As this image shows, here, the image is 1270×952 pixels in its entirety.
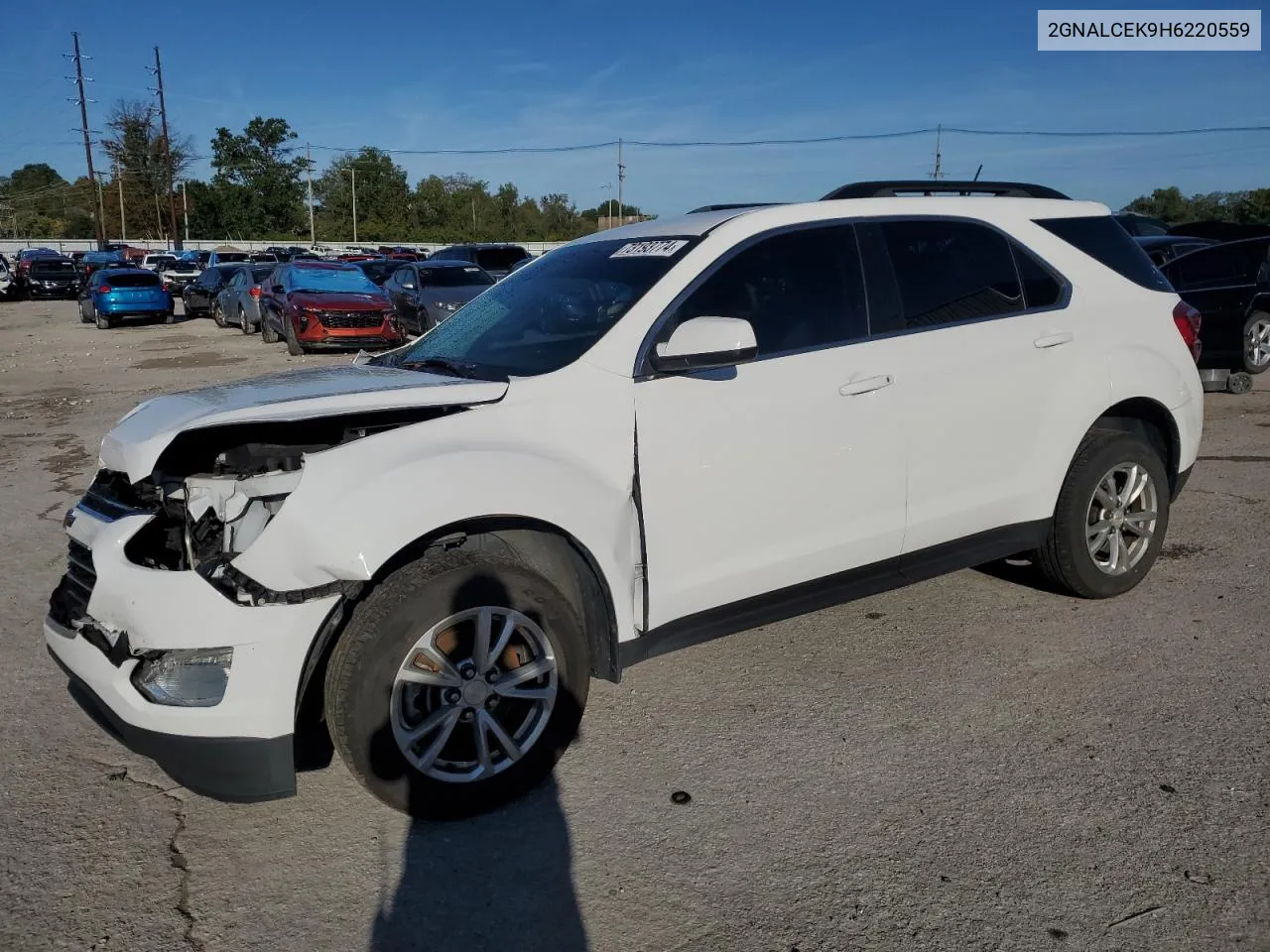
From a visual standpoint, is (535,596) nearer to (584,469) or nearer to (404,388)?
(584,469)

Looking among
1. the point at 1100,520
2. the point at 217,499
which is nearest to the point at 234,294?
the point at 217,499

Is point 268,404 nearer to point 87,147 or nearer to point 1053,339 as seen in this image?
point 1053,339

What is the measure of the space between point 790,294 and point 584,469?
3.88 ft

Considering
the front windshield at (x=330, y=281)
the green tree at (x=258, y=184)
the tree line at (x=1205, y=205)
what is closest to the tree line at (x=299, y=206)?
the green tree at (x=258, y=184)

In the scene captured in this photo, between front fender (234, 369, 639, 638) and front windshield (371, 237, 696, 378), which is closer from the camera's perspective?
front fender (234, 369, 639, 638)

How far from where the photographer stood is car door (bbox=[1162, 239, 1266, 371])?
10922 millimetres

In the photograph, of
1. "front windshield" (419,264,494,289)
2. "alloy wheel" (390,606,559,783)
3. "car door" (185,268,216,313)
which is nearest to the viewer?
"alloy wheel" (390,606,559,783)

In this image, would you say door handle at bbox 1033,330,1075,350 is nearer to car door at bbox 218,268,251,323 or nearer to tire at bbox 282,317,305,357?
tire at bbox 282,317,305,357

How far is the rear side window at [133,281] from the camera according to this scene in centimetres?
2561

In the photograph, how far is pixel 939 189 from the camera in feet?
14.9

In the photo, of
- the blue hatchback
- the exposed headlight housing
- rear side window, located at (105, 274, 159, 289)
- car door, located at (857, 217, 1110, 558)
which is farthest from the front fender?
rear side window, located at (105, 274, 159, 289)

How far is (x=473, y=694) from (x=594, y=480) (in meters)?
0.79

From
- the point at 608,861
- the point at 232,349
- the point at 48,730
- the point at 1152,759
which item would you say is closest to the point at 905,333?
the point at 1152,759

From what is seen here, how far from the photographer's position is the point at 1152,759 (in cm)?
Answer: 344
